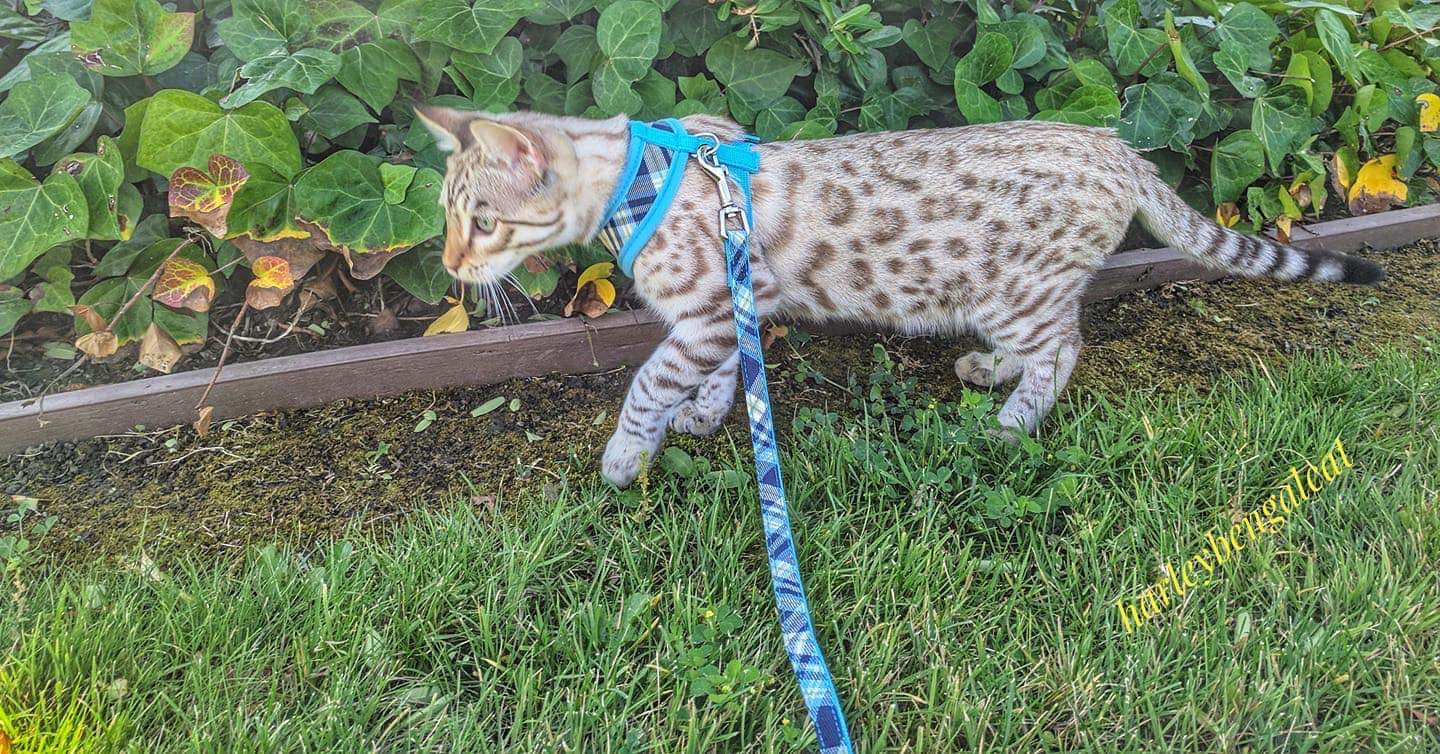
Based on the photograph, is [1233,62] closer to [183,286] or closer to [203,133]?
[203,133]

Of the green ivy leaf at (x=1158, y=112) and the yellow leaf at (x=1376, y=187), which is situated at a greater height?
the green ivy leaf at (x=1158, y=112)

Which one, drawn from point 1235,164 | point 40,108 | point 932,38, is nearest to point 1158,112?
point 1235,164

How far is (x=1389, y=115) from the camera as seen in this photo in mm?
3639

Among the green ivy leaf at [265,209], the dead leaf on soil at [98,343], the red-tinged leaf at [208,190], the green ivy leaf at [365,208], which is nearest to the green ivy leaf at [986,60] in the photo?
the green ivy leaf at [365,208]

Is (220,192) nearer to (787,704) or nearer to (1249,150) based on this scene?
(787,704)

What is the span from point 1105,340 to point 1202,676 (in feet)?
5.08

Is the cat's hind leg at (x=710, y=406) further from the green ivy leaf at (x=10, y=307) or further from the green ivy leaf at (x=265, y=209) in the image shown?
the green ivy leaf at (x=10, y=307)

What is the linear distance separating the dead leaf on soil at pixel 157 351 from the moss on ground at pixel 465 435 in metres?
0.22

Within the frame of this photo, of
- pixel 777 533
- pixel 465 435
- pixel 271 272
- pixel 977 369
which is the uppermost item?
pixel 777 533

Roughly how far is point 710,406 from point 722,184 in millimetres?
869

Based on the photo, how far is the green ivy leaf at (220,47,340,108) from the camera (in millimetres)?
2400

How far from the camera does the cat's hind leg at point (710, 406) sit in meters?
2.92

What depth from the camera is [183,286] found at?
277cm

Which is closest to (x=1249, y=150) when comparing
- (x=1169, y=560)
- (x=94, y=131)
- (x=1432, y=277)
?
(x=1432, y=277)
